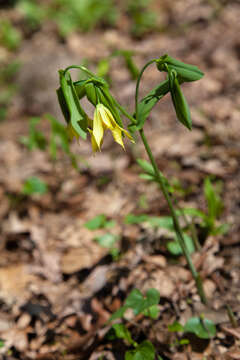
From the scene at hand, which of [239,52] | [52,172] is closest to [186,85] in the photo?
[239,52]

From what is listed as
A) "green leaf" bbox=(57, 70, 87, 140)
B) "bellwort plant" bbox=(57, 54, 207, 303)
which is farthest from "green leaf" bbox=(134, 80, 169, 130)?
"green leaf" bbox=(57, 70, 87, 140)

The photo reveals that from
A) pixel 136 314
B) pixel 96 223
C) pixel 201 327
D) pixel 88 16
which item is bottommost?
pixel 201 327

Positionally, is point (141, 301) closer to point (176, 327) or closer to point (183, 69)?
point (176, 327)

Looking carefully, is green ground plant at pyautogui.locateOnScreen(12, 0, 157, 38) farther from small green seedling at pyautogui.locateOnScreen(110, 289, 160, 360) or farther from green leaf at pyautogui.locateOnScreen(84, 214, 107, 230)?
small green seedling at pyautogui.locateOnScreen(110, 289, 160, 360)

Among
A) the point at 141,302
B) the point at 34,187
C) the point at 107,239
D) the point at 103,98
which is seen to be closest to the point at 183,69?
the point at 103,98

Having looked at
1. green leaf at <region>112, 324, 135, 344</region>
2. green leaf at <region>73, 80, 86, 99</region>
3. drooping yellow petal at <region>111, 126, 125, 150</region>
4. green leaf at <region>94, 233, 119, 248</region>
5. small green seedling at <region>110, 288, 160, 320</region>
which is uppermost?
green leaf at <region>73, 80, 86, 99</region>

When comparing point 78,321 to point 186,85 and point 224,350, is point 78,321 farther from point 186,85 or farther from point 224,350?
point 186,85
